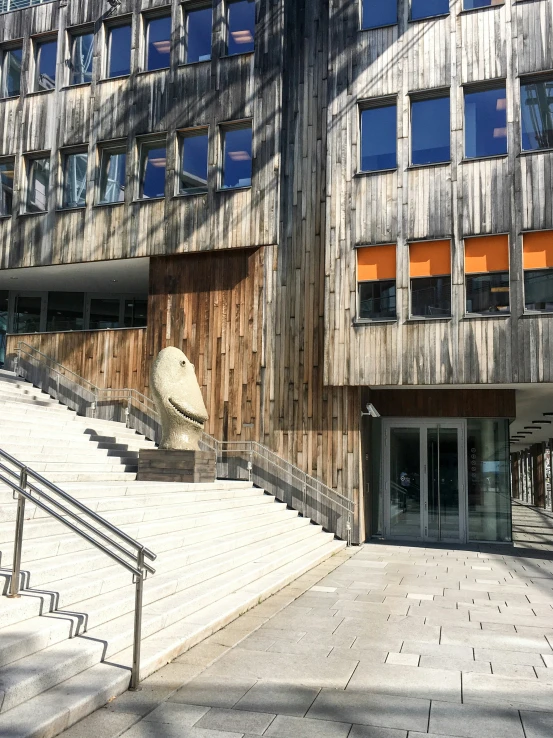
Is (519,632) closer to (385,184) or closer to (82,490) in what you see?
(82,490)

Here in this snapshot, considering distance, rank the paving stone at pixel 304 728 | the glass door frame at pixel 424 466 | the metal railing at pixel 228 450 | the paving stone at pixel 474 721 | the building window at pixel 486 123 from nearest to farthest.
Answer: the paving stone at pixel 304 728 → the paving stone at pixel 474 721 → the building window at pixel 486 123 → the metal railing at pixel 228 450 → the glass door frame at pixel 424 466

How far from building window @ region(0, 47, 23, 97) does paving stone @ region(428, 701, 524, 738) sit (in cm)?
1951

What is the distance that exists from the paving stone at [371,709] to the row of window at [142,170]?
42.6 feet

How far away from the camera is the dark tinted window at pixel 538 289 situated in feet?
44.2

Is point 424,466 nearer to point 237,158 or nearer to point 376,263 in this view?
point 376,263

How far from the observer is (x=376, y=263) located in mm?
14930

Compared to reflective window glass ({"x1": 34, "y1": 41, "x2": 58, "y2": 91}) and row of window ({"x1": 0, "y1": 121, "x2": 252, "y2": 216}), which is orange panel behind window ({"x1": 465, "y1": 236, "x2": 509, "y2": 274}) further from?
reflective window glass ({"x1": 34, "y1": 41, "x2": 58, "y2": 91})

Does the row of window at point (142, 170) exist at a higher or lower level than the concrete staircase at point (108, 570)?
higher

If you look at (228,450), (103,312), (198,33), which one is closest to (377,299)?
(228,450)

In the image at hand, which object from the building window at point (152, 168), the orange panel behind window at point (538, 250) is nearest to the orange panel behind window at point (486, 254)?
the orange panel behind window at point (538, 250)

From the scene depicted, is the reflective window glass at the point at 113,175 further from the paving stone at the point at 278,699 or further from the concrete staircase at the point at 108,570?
the paving stone at the point at 278,699

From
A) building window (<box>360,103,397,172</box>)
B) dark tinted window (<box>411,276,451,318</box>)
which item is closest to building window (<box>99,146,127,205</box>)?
building window (<box>360,103,397,172</box>)

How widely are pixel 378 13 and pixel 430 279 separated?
628cm

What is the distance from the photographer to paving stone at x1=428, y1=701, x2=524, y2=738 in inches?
183
